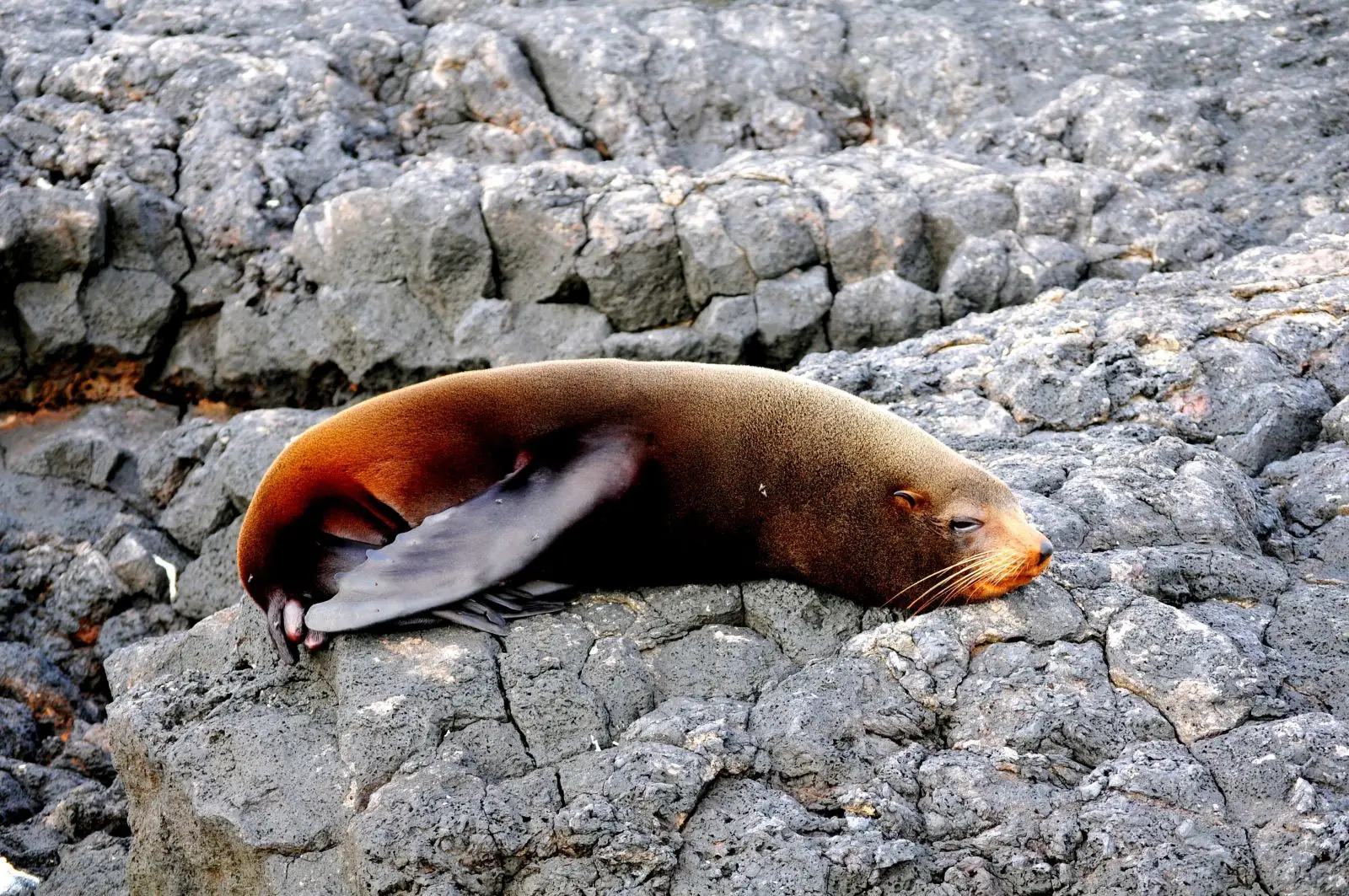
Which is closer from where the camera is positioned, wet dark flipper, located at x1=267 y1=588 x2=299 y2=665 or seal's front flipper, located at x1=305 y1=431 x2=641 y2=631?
seal's front flipper, located at x1=305 y1=431 x2=641 y2=631

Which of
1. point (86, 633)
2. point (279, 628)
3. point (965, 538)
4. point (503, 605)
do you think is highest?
point (965, 538)

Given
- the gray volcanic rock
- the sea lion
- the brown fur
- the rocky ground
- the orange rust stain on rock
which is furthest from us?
the orange rust stain on rock

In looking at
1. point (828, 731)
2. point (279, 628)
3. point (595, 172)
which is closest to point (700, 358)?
Answer: point (595, 172)

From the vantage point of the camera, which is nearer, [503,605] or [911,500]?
[503,605]

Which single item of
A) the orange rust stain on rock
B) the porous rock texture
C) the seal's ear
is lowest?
the orange rust stain on rock

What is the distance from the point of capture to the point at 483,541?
467 cm

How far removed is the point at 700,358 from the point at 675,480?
11.1ft

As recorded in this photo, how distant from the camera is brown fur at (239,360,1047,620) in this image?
4.77 meters

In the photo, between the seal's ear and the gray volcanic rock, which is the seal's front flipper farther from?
the seal's ear

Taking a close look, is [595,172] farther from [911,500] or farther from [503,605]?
[503,605]

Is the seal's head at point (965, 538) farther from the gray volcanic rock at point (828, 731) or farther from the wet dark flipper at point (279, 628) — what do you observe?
the wet dark flipper at point (279, 628)

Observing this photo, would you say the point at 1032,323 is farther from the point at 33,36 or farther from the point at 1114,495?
the point at 33,36

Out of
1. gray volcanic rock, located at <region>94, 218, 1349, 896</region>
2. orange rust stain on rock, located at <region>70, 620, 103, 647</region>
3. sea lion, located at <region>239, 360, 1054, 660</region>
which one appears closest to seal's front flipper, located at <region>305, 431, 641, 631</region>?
sea lion, located at <region>239, 360, 1054, 660</region>

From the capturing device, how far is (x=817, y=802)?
12.7 ft
